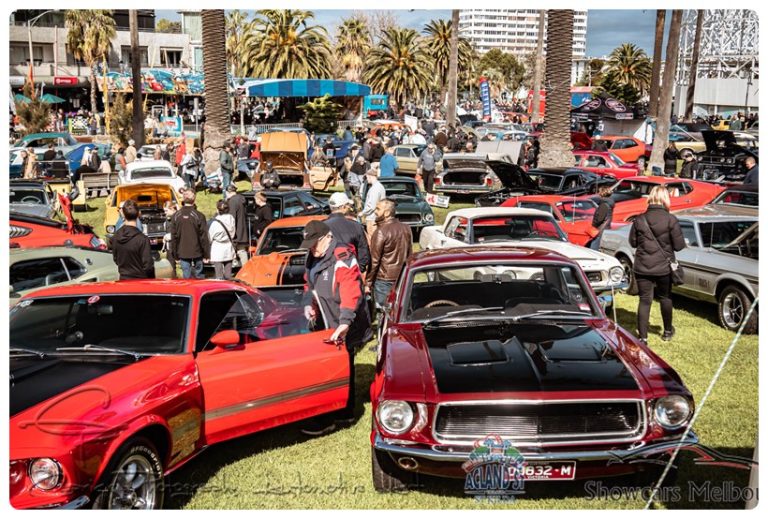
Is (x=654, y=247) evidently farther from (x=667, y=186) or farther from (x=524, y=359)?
(x=667, y=186)

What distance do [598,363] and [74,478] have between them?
10.9ft

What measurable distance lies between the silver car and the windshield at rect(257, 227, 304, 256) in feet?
16.4

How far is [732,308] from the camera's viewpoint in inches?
388

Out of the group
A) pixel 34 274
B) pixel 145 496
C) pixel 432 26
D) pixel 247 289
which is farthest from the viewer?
pixel 432 26

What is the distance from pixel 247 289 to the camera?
6586mm

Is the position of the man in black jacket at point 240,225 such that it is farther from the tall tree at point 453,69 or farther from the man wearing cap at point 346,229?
the tall tree at point 453,69

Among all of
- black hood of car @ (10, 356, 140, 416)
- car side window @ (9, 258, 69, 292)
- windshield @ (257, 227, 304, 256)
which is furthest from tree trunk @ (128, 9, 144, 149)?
black hood of car @ (10, 356, 140, 416)

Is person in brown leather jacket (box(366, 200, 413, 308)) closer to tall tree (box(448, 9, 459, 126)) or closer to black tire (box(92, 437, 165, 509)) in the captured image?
black tire (box(92, 437, 165, 509))

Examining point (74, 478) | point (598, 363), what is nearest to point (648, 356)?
point (598, 363)

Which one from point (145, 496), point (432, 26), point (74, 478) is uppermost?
point (432, 26)

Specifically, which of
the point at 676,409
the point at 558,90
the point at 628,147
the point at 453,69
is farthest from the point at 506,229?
the point at 453,69

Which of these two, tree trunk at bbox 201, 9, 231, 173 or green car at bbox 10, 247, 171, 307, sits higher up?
tree trunk at bbox 201, 9, 231, 173

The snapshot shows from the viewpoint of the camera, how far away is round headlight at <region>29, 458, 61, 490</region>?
4062mm

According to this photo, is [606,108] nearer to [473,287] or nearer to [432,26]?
[473,287]
